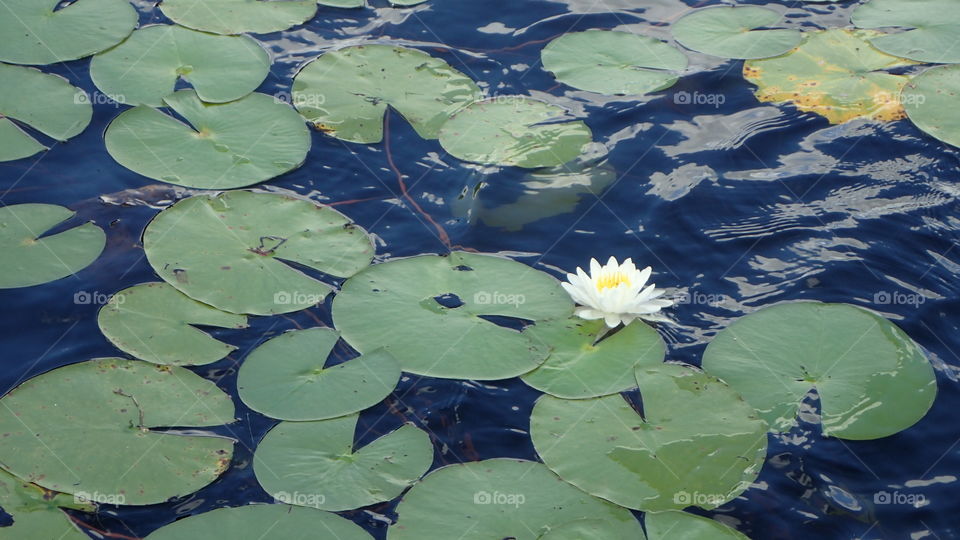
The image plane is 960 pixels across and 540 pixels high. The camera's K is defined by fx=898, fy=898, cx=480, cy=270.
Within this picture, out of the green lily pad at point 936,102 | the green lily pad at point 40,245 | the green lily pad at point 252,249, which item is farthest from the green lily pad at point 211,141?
the green lily pad at point 936,102

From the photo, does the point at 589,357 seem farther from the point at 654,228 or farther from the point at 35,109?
the point at 35,109

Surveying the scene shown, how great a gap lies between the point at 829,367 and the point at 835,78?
6.92 ft

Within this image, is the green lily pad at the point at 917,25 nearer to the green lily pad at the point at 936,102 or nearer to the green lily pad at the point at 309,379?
the green lily pad at the point at 936,102

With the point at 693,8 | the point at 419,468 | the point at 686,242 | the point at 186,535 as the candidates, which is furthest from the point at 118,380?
the point at 693,8

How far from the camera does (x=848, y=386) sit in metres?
3.22

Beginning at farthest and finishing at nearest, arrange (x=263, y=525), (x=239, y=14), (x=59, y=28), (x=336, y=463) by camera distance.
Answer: (x=239, y=14)
(x=59, y=28)
(x=336, y=463)
(x=263, y=525)

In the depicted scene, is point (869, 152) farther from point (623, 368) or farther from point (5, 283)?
point (5, 283)

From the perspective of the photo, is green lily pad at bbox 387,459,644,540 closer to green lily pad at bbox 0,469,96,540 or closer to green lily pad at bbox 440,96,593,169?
green lily pad at bbox 0,469,96,540

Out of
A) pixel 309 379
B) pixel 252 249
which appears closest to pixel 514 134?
pixel 252 249

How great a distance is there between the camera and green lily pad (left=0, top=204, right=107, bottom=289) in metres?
3.60

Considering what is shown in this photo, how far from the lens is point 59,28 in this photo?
192 inches

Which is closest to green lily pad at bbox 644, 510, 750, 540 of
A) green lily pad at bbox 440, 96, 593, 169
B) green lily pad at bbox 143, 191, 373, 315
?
green lily pad at bbox 143, 191, 373, 315

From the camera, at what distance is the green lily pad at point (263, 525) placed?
2.70 meters

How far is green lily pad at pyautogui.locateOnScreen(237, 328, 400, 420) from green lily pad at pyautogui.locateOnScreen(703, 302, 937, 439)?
4.04 ft
